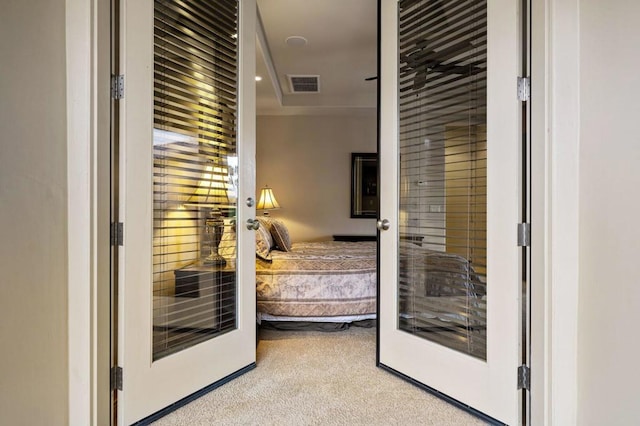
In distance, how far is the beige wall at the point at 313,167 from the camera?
523 cm

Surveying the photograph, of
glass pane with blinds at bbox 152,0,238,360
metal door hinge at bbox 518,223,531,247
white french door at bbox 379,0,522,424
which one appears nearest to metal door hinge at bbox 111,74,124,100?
glass pane with blinds at bbox 152,0,238,360

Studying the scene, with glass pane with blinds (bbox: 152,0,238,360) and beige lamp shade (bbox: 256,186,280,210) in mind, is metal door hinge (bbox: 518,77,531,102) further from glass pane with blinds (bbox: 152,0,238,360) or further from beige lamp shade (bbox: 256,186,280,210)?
beige lamp shade (bbox: 256,186,280,210)

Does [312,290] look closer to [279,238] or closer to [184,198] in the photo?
[279,238]

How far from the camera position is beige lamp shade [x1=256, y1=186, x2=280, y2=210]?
4852 mm

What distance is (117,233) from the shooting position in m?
1.48

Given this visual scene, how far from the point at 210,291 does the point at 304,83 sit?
10.7 ft
